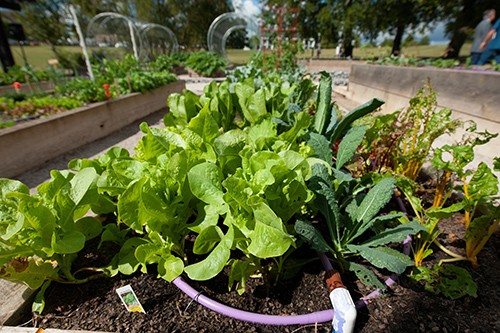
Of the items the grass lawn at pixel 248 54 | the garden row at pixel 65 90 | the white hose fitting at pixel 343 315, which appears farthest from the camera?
the grass lawn at pixel 248 54

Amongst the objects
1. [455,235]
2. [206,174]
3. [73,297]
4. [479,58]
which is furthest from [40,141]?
[479,58]

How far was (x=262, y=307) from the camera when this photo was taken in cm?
90

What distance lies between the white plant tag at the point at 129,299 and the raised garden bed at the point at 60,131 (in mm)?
2869

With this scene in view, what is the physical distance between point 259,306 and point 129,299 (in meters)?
0.48

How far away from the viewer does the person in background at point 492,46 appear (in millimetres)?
5258

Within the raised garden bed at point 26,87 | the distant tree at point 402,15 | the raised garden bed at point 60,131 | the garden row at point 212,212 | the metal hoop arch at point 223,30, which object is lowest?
the raised garden bed at point 60,131

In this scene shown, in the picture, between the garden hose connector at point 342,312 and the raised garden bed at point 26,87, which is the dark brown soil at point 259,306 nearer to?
the garden hose connector at point 342,312

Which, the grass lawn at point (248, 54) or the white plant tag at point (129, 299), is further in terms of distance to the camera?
the grass lawn at point (248, 54)

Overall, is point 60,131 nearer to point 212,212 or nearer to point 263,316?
point 212,212

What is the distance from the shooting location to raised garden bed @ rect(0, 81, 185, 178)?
2.66 m

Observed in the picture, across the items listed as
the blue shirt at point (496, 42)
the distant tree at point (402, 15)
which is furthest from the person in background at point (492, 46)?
the distant tree at point (402, 15)

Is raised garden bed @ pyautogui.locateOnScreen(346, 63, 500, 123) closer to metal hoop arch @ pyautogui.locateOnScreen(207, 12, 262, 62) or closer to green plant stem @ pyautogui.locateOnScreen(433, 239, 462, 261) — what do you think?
green plant stem @ pyautogui.locateOnScreen(433, 239, 462, 261)

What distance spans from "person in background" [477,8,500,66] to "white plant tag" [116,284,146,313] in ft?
25.4

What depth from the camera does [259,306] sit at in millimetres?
906
